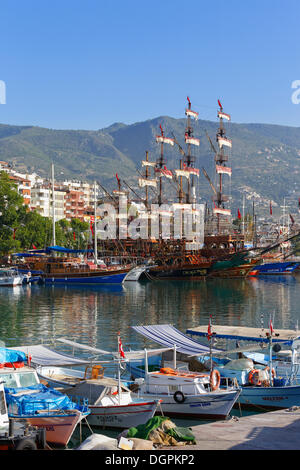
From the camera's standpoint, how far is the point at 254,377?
24344mm

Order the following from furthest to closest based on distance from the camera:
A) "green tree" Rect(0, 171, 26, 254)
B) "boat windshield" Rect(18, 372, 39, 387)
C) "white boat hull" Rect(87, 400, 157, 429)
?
"green tree" Rect(0, 171, 26, 254)
"boat windshield" Rect(18, 372, 39, 387)
"white boat hull" Rect(87, 400, 157, 429)

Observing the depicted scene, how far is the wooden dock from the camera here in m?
16.0

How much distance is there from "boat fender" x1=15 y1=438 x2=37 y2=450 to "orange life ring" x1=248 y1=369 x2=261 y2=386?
36.3 ft

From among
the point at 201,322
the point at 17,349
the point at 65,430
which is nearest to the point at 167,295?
the point at 201,322

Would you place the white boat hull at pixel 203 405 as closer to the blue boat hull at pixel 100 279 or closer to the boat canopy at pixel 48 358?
the boat canopy at pixel 48 358

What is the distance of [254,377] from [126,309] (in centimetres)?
3271

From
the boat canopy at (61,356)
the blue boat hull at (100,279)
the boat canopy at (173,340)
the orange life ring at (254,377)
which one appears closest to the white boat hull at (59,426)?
the boat canopy at (61,356)

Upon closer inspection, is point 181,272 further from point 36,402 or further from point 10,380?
point 36,402

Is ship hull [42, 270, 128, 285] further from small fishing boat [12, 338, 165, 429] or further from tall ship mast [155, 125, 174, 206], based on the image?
small fishing boat [12, 338, 165, 429]

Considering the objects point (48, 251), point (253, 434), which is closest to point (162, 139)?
point (48, 251)

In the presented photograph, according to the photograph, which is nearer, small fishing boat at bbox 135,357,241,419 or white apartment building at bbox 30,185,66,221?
small fishing boat at bbox 135,357,241,419

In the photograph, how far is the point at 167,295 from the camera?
71188 millimetres

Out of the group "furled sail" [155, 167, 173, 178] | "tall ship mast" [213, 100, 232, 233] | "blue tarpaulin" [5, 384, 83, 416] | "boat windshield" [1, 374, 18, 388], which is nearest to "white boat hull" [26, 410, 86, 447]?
"blue tarpaulin" [5, 384, 83, 416]
